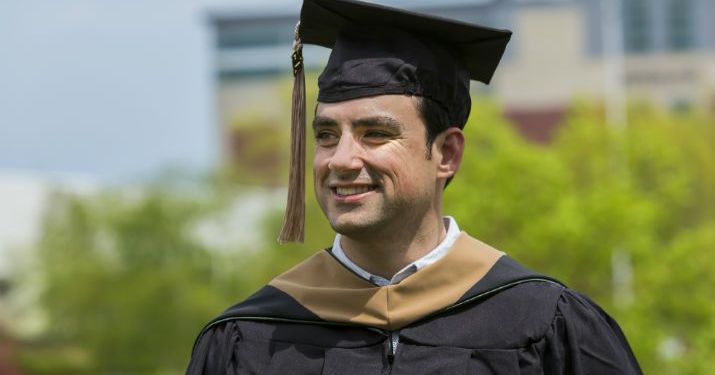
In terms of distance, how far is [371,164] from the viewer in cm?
431

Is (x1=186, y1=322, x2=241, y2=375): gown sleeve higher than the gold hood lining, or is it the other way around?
the gold hood lining

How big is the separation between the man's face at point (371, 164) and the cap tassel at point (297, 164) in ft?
0.87

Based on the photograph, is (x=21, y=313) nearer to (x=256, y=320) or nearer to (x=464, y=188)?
(x=464, y=188)

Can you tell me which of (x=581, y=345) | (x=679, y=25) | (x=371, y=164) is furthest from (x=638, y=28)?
(x=371, y=164)

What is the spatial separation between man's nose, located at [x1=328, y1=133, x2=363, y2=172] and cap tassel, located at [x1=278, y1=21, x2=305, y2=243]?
0.36 m

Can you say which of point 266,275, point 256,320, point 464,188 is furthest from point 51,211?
point 256,320

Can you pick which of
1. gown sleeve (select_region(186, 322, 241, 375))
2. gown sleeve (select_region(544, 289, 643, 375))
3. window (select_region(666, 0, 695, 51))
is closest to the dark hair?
gown sleeve (select_region(544, 289, 643, 375))

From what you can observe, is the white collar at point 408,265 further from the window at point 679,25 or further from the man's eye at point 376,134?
the window at point 679,25

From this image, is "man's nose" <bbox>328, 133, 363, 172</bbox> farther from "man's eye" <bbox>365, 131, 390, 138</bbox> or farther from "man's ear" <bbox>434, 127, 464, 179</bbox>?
"man's ear" <bbox>434, 127, 464, 179</bbox>

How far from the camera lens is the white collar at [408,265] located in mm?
4465

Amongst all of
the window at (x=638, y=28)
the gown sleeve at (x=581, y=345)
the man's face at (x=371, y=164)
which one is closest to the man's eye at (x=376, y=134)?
the man's face at (x=371, y=164)

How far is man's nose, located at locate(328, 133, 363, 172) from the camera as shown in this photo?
4.29m

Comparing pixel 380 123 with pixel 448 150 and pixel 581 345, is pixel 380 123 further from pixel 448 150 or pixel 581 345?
pixel 581 345

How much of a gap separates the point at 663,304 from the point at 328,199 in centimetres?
1524
